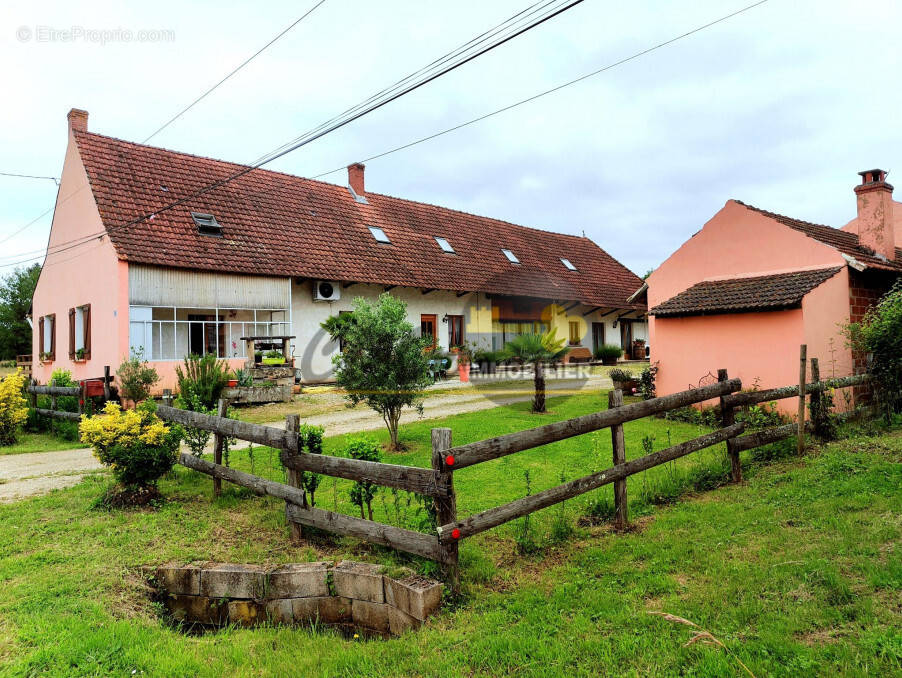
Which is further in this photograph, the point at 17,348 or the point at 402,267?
the point at 17,348

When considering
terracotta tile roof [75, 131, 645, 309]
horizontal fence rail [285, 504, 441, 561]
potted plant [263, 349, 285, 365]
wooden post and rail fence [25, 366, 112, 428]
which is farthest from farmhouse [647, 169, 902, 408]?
wooden post and rail fence [25, 366, 112, 428]

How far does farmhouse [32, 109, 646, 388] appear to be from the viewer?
15.3 m

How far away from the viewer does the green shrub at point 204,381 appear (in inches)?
510

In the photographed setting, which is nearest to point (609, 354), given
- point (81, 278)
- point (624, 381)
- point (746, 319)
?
point (624, 381)

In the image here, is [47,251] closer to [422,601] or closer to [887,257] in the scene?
[422,601]

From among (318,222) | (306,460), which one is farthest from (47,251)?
Result: (306,460)

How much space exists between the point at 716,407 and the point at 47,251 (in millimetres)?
21990

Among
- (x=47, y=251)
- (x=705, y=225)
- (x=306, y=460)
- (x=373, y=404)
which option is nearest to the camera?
(x=306, y=460)

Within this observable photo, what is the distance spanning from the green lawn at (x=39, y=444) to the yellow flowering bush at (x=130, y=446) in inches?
220

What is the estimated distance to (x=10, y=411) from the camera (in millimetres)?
11430

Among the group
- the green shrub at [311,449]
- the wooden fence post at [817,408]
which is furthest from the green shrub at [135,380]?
the wooden fence post at [817,408]

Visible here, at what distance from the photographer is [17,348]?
38625mm

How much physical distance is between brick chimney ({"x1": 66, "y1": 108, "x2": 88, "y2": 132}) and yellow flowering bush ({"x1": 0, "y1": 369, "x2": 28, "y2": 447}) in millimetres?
9437

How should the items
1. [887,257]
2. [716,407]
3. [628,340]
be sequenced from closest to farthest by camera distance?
[716,407] < [887,257] < [628,340]
